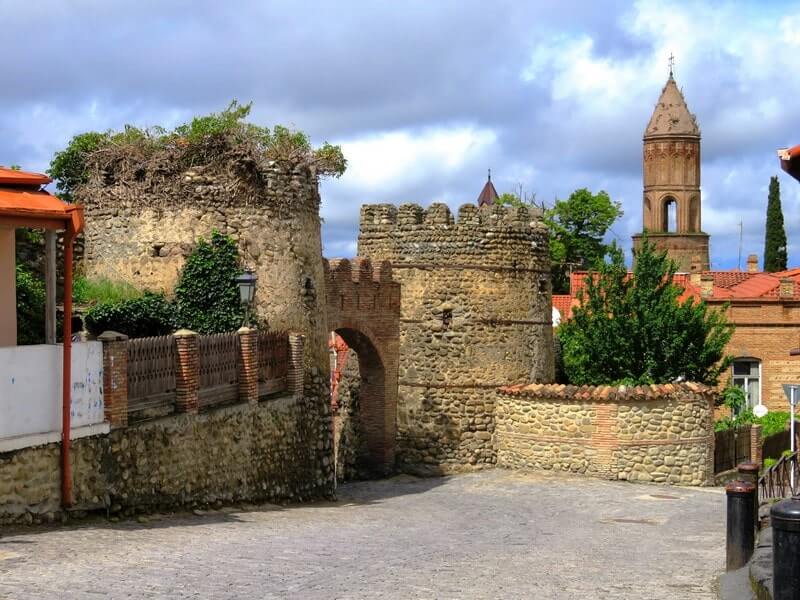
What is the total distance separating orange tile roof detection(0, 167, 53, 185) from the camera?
13.8m

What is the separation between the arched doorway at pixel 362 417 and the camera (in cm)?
2677

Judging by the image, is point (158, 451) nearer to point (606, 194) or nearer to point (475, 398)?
point (475, 398)

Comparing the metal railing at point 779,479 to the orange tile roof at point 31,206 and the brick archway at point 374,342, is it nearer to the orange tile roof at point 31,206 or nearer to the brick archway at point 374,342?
the orange tile roof at point 31,206

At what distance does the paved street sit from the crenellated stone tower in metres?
7.21

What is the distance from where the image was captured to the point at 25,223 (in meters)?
13.6

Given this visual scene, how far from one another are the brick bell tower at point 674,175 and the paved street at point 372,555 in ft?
195

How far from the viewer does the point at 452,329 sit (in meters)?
27.4

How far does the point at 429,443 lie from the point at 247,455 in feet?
31.7

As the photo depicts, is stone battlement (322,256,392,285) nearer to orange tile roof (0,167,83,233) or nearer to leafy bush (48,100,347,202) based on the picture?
leafy bush (48,100,347,202)

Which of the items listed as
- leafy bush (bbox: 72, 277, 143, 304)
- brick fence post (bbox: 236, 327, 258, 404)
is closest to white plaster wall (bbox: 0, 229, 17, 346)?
leafy bush (bbox: 72, 277, 143, 304)

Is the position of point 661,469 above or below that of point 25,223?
below

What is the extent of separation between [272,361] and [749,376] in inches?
983

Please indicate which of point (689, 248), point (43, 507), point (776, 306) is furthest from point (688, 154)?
point (43, 507)

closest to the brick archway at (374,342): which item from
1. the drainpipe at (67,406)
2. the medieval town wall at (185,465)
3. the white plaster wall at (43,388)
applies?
the medieval town wall at (185,465)
